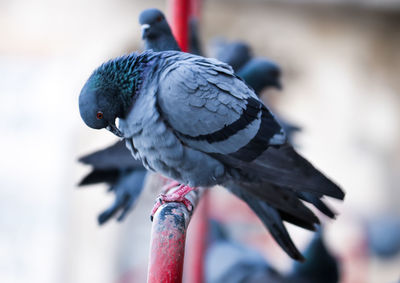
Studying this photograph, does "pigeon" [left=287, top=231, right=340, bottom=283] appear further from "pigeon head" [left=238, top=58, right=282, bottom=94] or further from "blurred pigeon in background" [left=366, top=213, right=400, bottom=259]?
"blurred pigeon in background" [left=366, top=213, right=400, bottom=259]

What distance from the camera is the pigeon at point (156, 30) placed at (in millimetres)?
937

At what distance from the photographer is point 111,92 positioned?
75 centimetres

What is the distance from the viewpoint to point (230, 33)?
3510 mm

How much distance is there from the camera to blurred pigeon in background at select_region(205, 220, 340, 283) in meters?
1.35

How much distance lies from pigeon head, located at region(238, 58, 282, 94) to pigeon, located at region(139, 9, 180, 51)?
0.93 feet

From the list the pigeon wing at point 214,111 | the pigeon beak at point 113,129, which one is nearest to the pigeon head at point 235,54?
the pigeon wing at point 214,111

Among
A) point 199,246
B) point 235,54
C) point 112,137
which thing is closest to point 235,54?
point 235,54

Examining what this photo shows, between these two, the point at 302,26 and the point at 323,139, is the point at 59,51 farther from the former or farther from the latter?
the point at 323,139

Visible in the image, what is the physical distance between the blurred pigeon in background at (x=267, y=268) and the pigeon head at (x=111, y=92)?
761 millimetres

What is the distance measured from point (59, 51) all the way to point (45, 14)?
27 centimetres

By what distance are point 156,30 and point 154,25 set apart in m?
0.01

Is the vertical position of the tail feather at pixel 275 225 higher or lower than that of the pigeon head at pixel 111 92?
lower

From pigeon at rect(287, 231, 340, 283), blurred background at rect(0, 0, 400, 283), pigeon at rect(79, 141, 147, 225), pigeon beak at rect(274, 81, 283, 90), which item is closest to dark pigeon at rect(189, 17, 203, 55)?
pigeon beak at rect(274, 81, 283, 90)

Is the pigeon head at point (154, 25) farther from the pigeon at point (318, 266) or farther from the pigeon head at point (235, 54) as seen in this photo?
the pigeon at point (318, 266)
